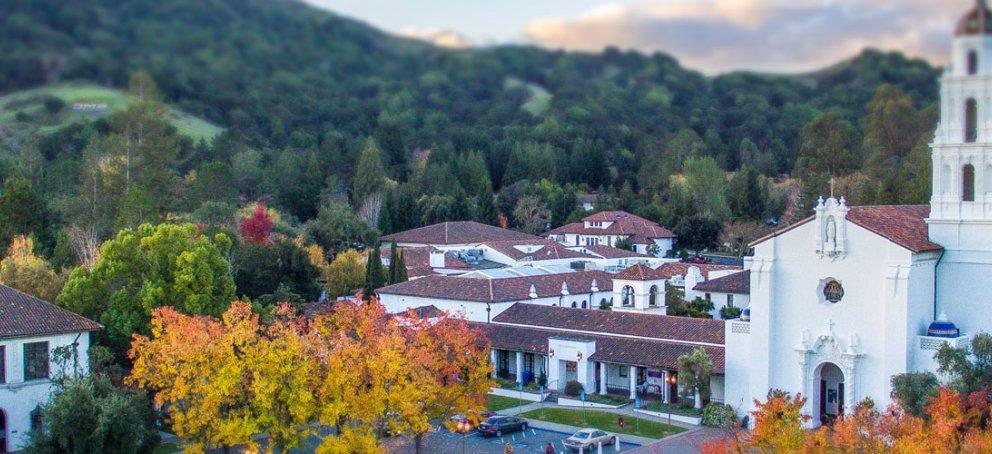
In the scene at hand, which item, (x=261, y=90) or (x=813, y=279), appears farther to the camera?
(x=813, y=279)

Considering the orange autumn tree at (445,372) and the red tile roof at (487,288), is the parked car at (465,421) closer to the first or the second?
the orange autumn tree at (445,372)

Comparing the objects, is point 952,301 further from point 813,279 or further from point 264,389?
point 264,389

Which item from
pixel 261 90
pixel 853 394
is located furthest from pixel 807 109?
pixel 261 90

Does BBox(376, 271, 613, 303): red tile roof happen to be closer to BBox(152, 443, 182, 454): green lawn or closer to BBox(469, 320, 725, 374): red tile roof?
BBox(469, 320, 725, 374): red tile roof

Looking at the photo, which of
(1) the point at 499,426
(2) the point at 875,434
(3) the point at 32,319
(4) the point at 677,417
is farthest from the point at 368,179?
(2) the point at 875,434

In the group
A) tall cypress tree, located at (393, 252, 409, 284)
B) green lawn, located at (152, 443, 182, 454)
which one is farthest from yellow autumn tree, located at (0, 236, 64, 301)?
tall cypress tree, located at (393, 252, 409, 284)

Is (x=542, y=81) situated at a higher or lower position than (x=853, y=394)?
higher

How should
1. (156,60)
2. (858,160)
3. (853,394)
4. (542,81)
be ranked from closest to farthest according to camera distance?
(156,60) → (542,81) → (853,394) → (858,160)
